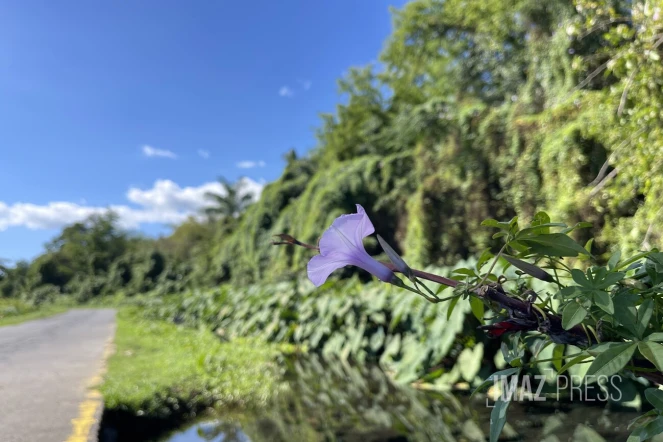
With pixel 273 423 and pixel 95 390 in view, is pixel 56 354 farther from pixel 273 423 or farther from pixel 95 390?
pixel 273 423

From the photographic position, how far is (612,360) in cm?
57

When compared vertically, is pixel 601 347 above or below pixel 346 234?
below

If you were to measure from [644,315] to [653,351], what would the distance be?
70mm

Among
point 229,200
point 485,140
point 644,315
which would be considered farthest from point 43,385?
point 229,200

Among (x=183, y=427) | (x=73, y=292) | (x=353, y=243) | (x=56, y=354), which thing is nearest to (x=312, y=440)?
(x=183, y=427)

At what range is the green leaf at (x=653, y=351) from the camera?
546mm

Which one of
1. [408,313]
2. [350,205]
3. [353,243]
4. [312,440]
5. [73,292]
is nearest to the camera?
[353,243]

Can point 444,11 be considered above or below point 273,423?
above

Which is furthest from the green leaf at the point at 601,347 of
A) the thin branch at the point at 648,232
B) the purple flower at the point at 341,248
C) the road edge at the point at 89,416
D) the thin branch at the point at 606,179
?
the thin branch at the point at 606,179

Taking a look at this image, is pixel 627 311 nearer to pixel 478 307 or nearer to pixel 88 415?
pixel 478 307

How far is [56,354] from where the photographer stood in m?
4.44

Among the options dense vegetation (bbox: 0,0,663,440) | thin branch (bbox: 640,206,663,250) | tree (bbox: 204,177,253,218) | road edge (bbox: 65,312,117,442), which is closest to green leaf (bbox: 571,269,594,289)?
dense vegetation (bbox: 0,0,663,440)

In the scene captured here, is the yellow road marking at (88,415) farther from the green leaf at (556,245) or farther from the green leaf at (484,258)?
the green leaf at (556,245)

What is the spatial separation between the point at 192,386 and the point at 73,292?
28.4 meters
